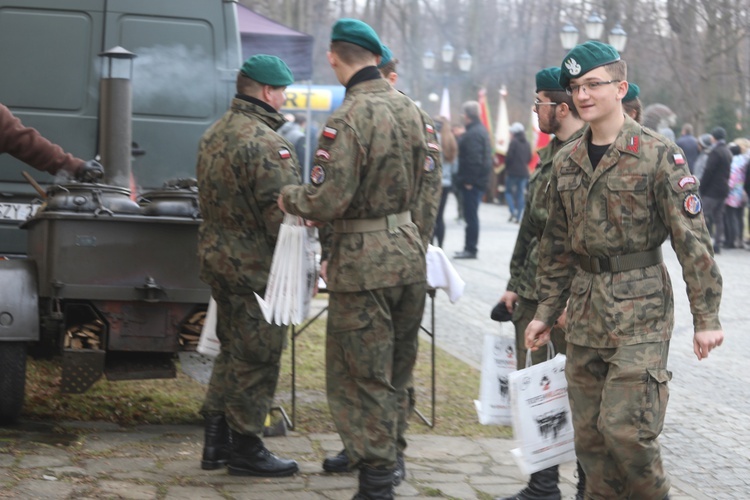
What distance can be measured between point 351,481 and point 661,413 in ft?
6.40

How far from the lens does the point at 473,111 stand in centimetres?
1788

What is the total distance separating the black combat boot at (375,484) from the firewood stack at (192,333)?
5.82ft

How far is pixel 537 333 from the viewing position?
484 cm

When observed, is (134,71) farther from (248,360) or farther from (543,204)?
(543,204)

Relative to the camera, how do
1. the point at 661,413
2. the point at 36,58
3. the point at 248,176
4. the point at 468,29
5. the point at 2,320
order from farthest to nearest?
1. the point at 468,29
2. the point at 36,58
3. the point at 2,320
4. the point at 248,176
5. the point at 661,413

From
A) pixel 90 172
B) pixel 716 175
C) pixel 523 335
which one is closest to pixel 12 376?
pixel 90 172

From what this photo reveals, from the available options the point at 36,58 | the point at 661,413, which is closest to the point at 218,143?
the point at 661,413

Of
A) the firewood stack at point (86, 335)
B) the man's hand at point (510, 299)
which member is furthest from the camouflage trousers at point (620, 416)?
the firewood stack at point (86, 335)

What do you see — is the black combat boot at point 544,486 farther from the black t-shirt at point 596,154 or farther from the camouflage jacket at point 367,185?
the black t-shirt at point 596,154

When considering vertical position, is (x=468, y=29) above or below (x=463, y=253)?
above

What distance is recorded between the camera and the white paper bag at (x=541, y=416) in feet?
16.1

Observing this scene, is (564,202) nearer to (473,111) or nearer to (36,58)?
(36,58)

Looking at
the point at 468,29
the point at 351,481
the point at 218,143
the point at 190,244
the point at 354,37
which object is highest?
the point at 468,29

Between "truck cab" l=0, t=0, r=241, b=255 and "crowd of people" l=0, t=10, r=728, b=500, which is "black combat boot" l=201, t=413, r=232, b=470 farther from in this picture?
"truck cab" l=0, t=0, r=241, b=255
